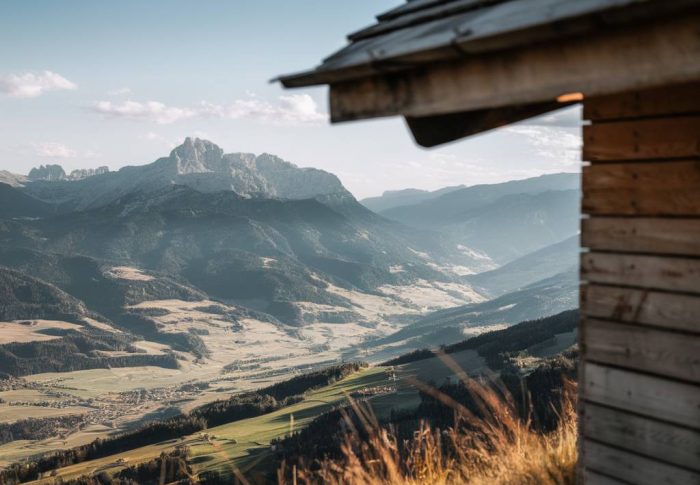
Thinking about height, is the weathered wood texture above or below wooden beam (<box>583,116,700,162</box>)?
below

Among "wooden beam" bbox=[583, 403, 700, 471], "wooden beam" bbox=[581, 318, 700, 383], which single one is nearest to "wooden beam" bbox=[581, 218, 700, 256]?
"wooden beam" bbox=[581, 318, 700, 383]


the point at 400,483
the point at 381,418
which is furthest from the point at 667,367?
the point at 381,418

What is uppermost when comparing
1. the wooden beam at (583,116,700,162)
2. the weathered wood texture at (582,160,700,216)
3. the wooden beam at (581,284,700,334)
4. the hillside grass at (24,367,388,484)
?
the wooden beam at (583,116,700,162)

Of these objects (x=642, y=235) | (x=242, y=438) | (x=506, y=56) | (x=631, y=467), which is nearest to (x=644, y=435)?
(x=631, y=467)

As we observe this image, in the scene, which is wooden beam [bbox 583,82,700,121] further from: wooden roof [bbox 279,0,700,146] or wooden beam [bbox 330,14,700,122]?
wooden beam [bbox 330,14,700,122]

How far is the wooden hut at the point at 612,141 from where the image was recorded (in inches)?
107

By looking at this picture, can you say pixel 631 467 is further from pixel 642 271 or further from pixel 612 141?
pixel 612 141

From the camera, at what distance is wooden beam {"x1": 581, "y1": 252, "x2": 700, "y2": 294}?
12.4 feet

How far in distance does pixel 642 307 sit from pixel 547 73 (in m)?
1.88

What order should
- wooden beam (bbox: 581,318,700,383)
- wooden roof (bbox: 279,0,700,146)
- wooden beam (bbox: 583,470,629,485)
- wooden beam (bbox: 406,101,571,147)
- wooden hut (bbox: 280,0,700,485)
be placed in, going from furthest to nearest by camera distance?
wooden beam (bbox: 406,101,571,147), wooden beam (bbox: 583,470,629,485), wooden beam (bbox: 581,318,700,383), wooden hut (bbox: 280,0,700,485), wooden roof (bbox: 279,0,700,146)

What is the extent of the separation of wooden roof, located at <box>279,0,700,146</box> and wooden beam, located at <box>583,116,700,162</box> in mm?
1097

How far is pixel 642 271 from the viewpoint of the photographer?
158 inches

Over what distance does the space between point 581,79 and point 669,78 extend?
36 cm

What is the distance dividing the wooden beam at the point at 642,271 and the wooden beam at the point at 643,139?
2.13 feet
